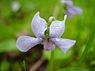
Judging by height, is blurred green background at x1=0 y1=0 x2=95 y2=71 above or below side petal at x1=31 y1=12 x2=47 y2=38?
below

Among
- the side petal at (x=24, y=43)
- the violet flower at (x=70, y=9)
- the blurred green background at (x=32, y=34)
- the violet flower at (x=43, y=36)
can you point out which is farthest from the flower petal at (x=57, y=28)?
the violet flower at (x=70, y=9)

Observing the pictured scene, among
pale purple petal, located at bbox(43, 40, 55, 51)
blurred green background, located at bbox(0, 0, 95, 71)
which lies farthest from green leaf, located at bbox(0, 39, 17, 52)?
pale purple petal, located at bbox(43, 40, 55, 51)

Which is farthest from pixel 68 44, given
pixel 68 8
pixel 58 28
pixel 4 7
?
pixel 4 7

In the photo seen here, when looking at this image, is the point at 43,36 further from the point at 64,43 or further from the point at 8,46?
the point at 8,46

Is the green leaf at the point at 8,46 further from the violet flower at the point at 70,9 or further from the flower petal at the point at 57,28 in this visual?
the flower petal at the point at 57,28

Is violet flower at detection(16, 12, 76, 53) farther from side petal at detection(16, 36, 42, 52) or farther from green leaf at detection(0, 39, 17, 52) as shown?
green leaf at detection(0, 39, 17, 52)
